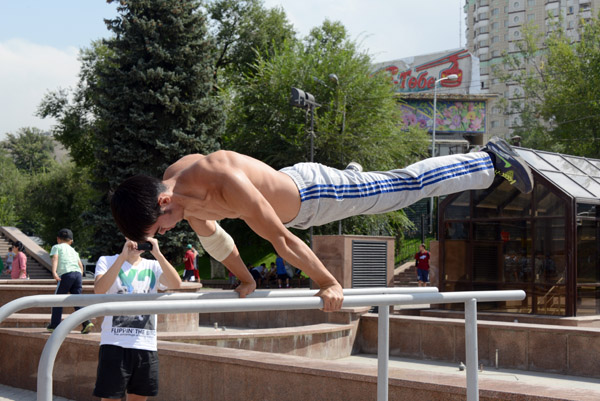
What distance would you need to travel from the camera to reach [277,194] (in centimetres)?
459

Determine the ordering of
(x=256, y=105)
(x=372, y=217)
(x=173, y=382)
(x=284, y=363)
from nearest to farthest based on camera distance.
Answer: (x=284, y=363)
(x=173, y=382)
(x=372, y=217)
(x=256, y=105)

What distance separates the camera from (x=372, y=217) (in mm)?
32500

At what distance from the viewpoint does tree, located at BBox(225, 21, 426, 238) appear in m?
33.0

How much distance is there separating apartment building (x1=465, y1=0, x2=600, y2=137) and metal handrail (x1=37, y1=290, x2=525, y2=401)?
Answer: 104 meters

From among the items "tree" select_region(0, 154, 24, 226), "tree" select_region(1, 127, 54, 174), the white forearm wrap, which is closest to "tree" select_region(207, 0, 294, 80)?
"tree" select_region(0, 154, 24, 226)

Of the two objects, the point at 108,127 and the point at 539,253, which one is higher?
the point at 108,127

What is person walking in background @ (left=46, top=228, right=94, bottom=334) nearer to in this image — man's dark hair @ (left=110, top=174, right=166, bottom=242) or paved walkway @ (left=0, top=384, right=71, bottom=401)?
paved walkway @ (left=0, top=384, right=71, bottom=401)

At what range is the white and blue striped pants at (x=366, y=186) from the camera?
4777 millimetres

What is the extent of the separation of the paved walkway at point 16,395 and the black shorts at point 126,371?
4.20 metres

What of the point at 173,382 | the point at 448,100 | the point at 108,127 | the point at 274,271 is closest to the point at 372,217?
the point at 274,271

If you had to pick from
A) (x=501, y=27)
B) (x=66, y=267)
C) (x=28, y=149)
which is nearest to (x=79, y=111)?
(x=66, y=267)

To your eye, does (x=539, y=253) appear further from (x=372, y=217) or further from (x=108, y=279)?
(x=372, y=217)

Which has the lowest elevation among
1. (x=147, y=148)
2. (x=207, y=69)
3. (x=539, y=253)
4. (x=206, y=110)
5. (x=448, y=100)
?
(x=539, y=253)

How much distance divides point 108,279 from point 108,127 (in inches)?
1066
